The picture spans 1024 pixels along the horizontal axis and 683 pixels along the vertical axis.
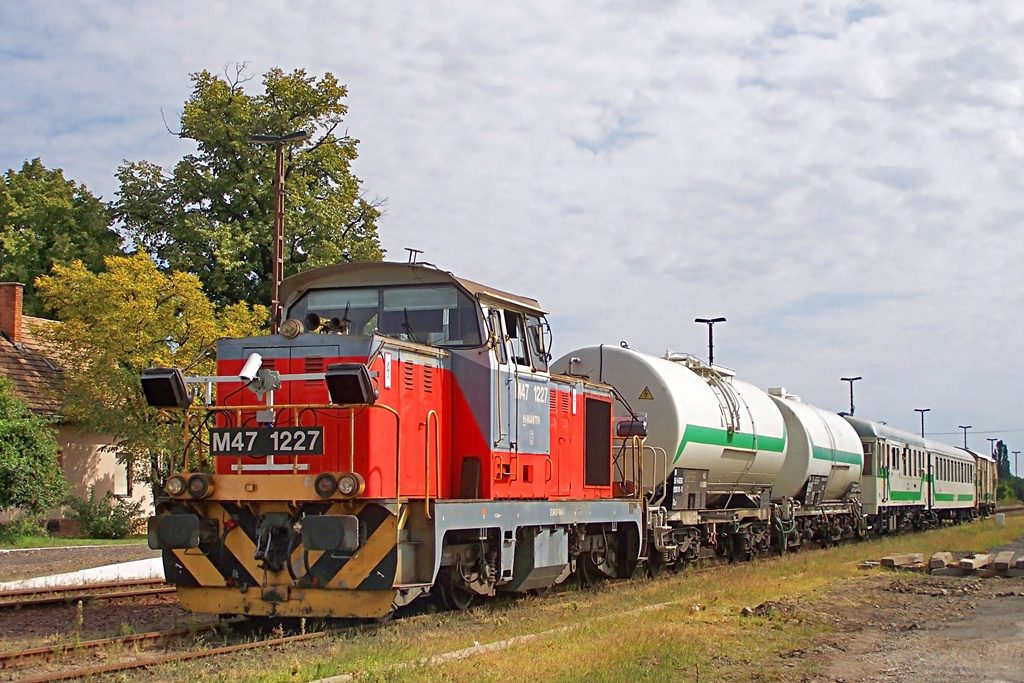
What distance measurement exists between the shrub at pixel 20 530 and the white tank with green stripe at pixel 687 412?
47.7 feet

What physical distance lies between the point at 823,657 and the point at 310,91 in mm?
29723

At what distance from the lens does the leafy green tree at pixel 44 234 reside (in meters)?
36.6

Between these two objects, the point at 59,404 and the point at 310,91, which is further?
the point at 310,91

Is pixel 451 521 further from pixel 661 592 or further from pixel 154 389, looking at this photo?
pixel 661 592

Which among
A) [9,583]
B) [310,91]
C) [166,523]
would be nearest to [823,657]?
[166,523]

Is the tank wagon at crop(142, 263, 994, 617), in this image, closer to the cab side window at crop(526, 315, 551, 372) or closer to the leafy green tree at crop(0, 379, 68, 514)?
the cab side window at crop(526, 315, 551, 372)

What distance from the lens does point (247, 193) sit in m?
34.8

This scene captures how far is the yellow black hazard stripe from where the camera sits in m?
9.62

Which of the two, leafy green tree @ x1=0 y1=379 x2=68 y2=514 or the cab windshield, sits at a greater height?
the cab windshield

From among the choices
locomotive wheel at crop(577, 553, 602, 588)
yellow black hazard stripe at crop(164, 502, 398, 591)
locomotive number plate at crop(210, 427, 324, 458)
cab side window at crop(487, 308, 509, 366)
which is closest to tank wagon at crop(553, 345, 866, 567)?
locomotive wheel at crop(577, 553, 602, 588)

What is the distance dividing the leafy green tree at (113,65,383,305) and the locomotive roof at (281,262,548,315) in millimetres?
22359

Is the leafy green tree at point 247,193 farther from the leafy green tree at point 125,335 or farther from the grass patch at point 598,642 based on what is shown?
the grass patch at point 598,642

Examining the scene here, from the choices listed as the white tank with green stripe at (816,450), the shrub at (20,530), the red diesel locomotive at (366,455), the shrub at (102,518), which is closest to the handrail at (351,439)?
the red diesel locomotive at (366,455)

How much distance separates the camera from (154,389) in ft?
32.9
